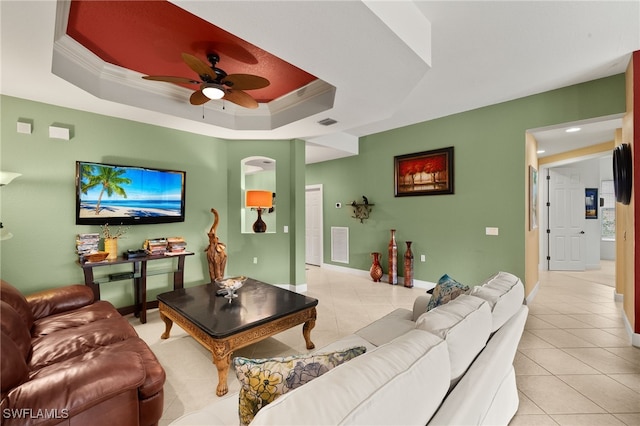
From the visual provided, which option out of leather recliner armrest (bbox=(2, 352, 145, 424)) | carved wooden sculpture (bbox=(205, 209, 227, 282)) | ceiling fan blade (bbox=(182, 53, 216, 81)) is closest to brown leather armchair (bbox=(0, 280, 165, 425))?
leather recliner armrest (bbox=(2, 352, 145, 424))

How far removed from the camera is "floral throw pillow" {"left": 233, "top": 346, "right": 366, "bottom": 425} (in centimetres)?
89

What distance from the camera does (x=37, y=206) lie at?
9.74 feet

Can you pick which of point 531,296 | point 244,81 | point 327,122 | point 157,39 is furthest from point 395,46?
point 531,296

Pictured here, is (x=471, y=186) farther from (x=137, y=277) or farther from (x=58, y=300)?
(x=58, y=300)

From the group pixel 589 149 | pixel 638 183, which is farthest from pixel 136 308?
pixel 589 149

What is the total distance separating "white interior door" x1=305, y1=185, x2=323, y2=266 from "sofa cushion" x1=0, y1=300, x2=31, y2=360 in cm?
518

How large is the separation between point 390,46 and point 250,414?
2.29 m

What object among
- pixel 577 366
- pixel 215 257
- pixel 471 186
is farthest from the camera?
pixel 471 186

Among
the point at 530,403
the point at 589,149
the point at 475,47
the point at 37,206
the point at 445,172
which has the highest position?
the point at 475,47

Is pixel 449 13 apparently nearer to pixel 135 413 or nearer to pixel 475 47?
pixel 475 47

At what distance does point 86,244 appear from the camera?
3176mm

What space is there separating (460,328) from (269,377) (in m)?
0.77

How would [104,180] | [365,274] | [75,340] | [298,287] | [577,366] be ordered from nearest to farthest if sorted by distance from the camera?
Answer: 1. [75,340]
2. [577,366]
3. [104,180]
4. [298,287]
5. [365,274]

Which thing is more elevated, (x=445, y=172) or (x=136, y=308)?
(x=445, y=172)
